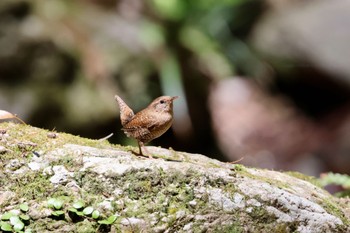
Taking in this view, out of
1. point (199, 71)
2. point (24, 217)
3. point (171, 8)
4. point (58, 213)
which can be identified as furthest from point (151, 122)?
point (199, 71)

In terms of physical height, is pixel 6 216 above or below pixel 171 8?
below

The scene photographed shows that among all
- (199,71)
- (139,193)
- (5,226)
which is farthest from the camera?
(199,71)

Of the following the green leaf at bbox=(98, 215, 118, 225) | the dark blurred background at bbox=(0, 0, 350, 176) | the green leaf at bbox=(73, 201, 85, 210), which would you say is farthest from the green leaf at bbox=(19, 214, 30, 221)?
the dark blurred background at bbox=(0, 0, 350, 176)

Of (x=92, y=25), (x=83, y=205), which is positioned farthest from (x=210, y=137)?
(x=83, y=205)

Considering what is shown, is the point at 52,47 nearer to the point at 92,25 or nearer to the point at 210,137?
the point at 92,25

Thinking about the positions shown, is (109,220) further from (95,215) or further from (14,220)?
(14,220)

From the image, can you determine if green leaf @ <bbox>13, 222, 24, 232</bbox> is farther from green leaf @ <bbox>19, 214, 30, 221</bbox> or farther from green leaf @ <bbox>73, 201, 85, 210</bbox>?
green leaf @ <bbox>73, 201, 85, 210</bbox>

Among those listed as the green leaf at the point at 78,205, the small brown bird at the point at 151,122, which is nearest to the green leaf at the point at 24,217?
the green leaf at the point at 78,205
